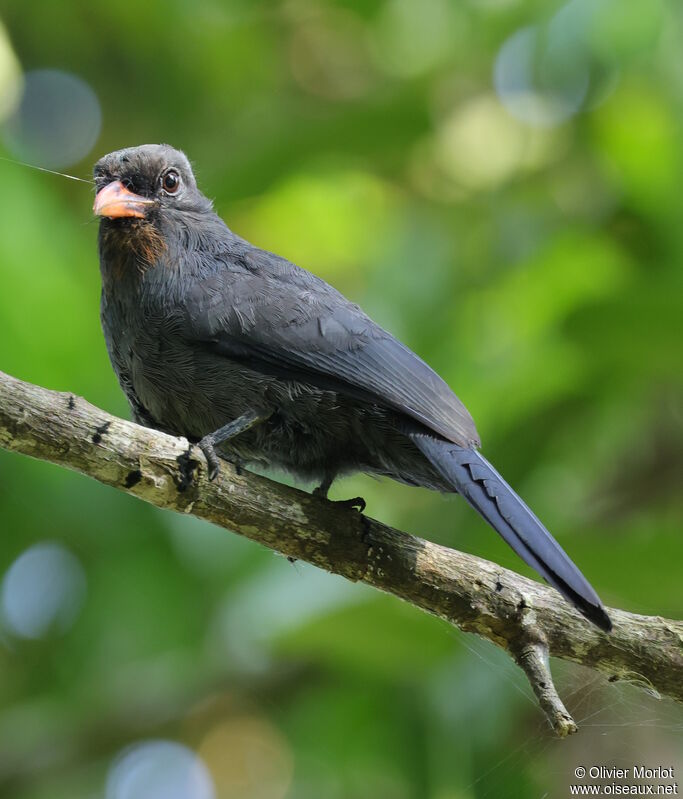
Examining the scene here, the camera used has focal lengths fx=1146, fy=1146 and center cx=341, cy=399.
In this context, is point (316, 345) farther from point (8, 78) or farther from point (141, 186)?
point (8, 78)

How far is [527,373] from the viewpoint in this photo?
443 centimetres

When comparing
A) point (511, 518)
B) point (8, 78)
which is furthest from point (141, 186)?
point (8, 78)

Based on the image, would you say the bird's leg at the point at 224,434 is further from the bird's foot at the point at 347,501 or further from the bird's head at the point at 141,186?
the bird's head at the point at 141,186

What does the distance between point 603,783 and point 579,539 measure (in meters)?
0.81

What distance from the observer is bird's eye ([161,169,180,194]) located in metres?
3.78

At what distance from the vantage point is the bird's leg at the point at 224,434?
2.92m

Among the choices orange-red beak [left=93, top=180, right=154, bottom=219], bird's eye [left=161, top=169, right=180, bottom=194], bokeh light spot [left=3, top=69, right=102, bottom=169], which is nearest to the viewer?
orange-red beak [left=93, top=180, right=154, bottom=219]

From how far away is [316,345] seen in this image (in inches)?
130

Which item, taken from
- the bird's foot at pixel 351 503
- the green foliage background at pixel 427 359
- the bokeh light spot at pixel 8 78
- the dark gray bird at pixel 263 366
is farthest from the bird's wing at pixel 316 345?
the bokeh light spot at pixel 8 78

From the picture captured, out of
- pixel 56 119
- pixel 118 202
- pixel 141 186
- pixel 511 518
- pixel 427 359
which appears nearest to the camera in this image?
pixel 511 518

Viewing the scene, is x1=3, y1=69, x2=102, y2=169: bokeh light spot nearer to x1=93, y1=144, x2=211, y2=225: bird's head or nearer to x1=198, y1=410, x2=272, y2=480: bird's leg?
x1=93, y1=144, x2=211, y2=225: bird's head

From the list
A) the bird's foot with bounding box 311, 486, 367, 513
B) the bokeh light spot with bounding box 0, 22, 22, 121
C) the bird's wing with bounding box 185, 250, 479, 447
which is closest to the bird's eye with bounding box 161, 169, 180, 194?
the bird's wing with bounding box 185, 250, 479, 447

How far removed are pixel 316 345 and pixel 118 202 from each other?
802 mm

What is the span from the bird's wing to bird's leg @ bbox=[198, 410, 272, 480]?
0.14 meters
